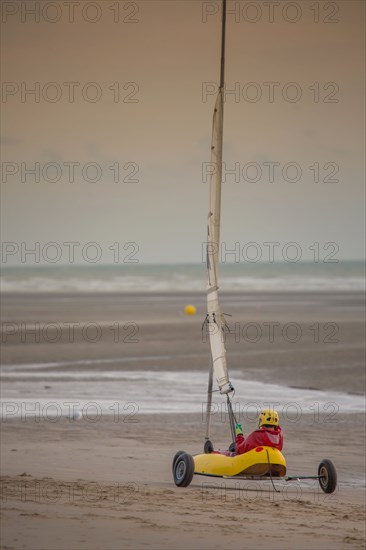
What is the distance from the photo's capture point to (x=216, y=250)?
497 inches

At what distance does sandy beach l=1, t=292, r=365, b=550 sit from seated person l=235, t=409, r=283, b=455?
84 centimetres

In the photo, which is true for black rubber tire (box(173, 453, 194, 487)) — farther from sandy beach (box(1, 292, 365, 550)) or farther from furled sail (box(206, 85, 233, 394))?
furled sail (box(206, 85, 233, 394))

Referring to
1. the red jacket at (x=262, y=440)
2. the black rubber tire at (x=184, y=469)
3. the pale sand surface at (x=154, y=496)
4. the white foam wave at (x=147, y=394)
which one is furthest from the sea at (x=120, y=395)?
the red jacket at (x=262, y=440)

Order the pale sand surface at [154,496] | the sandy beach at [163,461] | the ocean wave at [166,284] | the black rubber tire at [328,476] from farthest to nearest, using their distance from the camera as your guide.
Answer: the ocean wave at [166,284]
the black rubber tire at [328,476]
the sandy beach at [163,461]
the pale sand surface at [154,496]

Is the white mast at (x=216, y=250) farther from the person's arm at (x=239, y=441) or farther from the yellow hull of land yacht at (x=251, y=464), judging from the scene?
the yellow hull of land yacht at (x=251, y=464)

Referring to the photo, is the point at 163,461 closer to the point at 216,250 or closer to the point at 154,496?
the point at 154,496

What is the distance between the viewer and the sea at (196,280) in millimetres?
90188

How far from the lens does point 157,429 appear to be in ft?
61.3

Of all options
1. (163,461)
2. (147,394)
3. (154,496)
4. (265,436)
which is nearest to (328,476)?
(265,436)

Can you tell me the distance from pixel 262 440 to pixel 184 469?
110 centimetres

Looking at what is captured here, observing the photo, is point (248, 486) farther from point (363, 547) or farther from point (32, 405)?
point (32, 405)

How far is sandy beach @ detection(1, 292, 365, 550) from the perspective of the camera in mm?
11672

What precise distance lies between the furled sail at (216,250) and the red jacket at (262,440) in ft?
1.87

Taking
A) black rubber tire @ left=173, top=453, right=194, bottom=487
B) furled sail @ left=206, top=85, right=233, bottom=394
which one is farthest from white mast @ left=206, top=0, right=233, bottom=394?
black rubber tire @ left=173, top=453, right=194, bottom=487
